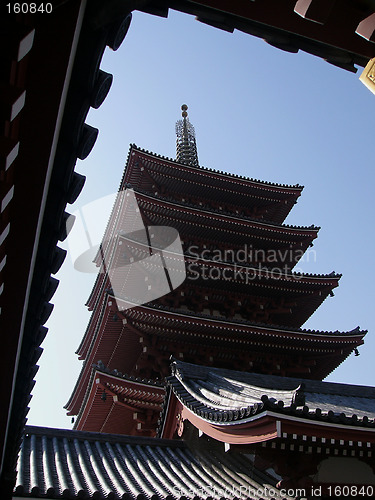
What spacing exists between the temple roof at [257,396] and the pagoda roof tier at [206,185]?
836 centimetres

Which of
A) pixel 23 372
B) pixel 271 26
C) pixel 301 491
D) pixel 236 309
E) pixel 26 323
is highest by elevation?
pixel 236 309

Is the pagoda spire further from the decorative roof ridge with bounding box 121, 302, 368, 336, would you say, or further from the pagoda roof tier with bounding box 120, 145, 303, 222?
the decorative roof ridge with bounding box 121, 302, 368, 336

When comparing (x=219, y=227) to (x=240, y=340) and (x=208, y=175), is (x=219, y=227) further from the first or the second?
(x=240, y=340)

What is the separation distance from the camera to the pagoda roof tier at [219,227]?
50.4 feet

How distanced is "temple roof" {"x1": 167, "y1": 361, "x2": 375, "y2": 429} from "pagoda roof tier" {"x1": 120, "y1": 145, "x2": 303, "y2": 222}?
27.4 feet

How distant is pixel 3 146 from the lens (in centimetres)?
218

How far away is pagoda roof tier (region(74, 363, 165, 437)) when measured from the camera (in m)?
11.4

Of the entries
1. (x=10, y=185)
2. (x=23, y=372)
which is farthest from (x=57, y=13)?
(x=23, y=372)

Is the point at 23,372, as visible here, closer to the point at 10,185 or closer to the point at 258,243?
the point at 10,185

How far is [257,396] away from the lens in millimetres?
8672

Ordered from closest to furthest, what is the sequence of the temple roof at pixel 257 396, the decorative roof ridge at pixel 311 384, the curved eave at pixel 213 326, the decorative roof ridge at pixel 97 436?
the temple roof at pixel 257 396 < the decorative roof ridge at pixel 97 436 < the decorative roof ridge at pixel 311 384 < the curved eave at pixel 213 326

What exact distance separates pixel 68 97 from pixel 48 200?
32.7 inches

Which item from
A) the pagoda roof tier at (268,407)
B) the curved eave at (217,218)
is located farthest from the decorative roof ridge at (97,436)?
the curved eave at (217,218)

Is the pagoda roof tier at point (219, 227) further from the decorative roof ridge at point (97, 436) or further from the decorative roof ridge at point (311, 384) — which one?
the decorative roof ridge at point (97, 436)
